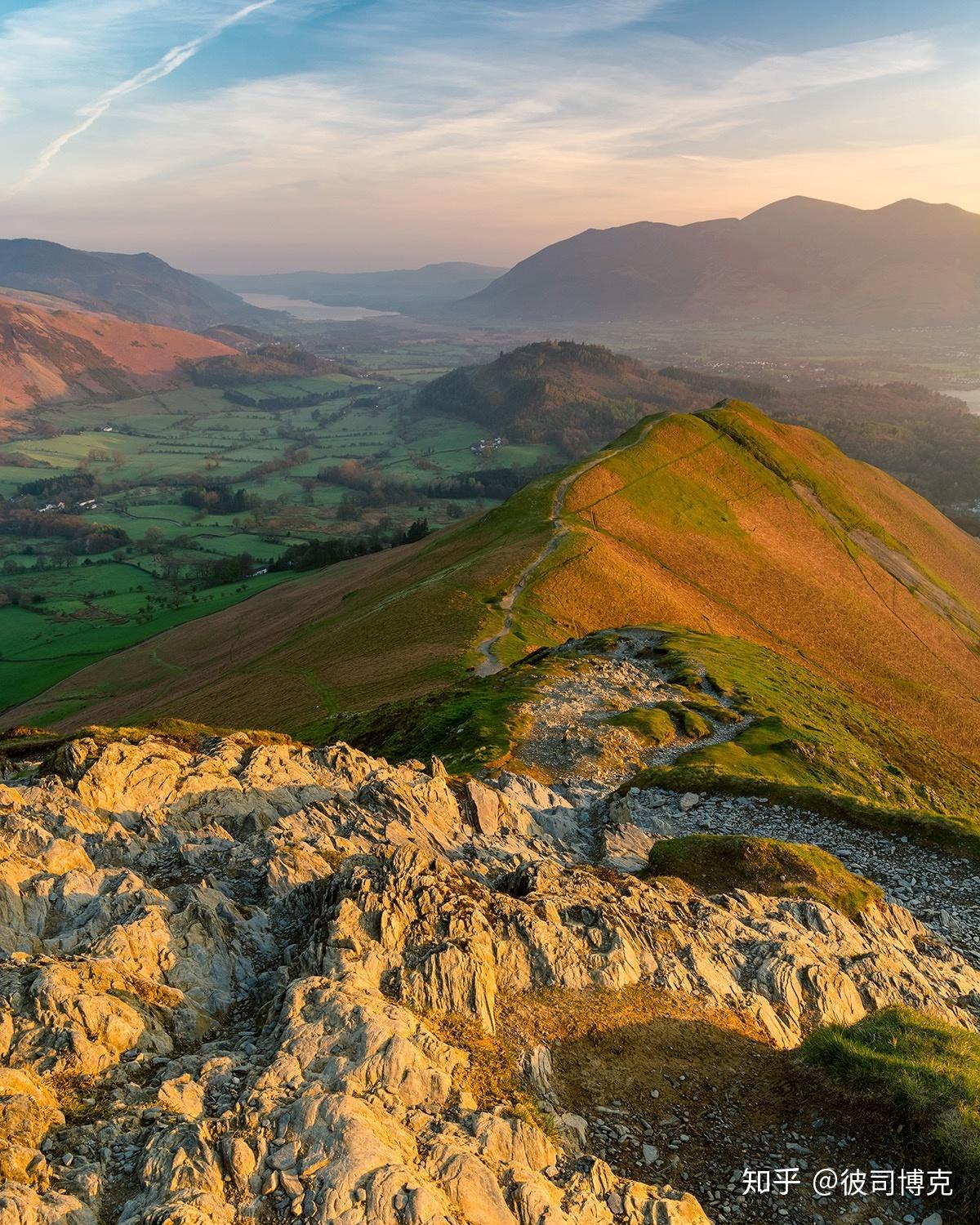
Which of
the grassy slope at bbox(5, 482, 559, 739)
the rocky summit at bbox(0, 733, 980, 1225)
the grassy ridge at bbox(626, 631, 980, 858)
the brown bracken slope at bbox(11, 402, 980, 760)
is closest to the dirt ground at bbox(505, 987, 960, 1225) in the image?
the rocky summit at bbox(0, 733, 980, 1225)

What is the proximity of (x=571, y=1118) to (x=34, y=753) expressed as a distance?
4975 centimetres

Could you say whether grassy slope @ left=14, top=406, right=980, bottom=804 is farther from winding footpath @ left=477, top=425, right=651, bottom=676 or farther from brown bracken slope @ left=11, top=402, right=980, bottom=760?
Answer: winding footpath @ left=477, top=425, right=651, bottom=676

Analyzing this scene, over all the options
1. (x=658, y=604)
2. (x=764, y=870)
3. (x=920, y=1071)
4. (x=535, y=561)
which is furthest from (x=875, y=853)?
(x=535, y=561)

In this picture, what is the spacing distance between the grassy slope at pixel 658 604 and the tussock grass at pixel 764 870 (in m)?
21.6

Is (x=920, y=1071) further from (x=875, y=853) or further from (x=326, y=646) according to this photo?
(x=326, y=646)

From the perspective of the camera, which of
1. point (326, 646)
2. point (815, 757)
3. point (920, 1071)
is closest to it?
point (920, 1071)

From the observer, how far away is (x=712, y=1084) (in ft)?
67.9

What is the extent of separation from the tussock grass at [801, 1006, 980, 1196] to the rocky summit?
1084 millimetres

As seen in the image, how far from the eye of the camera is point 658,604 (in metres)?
106

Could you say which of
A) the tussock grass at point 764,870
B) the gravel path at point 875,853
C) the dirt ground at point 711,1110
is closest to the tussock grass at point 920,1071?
A: the dirt ground at point 711,1110

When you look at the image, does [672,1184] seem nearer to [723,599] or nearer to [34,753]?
[34,753]

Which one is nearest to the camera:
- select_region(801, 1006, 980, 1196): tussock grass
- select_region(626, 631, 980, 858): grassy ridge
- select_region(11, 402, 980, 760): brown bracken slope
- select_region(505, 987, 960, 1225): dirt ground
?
select_region(505, 987, 960, 1225): dirt ground

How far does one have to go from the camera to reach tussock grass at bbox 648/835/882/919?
33531mm

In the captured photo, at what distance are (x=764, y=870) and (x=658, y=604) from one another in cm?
7285
